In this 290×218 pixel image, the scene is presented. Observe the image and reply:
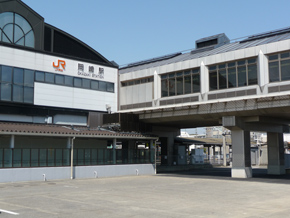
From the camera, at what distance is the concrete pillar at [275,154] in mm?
39125

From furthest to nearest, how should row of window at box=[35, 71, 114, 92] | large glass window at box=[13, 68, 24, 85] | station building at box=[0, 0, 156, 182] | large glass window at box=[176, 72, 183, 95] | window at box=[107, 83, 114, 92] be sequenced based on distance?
1. window at box=[107, 83, 114, 92]
2. large glass window at box=[176, 72, 183, 95]
3. row of window at box=[35, 71, 114, 92]
4. large glass window at box=[13, 68, 24, 85]
5. station building at box=[0, 0, 156, 182]

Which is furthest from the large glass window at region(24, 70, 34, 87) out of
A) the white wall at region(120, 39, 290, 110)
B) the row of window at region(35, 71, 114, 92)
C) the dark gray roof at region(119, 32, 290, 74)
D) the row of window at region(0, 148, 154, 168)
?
the dark gray roof at region(119, 32, 290, 74)

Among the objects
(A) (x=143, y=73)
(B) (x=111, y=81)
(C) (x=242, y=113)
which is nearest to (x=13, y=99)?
(B) (x=111, y=81)

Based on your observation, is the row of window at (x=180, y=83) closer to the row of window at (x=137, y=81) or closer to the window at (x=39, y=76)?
the row of window at (x=137, y=81)

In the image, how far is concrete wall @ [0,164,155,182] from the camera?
90.0 ft

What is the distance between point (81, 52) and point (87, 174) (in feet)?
46.5

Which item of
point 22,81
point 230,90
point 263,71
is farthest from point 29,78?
point 263,71

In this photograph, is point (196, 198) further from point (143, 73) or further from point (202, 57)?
point (143, 73)

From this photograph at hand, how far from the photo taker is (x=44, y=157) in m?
29.9

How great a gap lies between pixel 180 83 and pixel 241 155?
9.69 m

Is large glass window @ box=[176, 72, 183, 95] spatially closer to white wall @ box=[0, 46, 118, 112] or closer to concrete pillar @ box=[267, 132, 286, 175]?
white wall @ box=[0, 46, 118, 112]

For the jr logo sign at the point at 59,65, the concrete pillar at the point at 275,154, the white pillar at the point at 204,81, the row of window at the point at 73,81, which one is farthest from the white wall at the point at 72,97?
the concrete pillar at the point at 275,154

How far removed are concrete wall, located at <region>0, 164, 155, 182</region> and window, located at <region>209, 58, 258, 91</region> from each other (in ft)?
36.8

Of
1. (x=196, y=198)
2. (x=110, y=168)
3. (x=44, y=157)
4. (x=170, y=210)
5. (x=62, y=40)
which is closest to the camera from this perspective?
(x=170, y=210)
